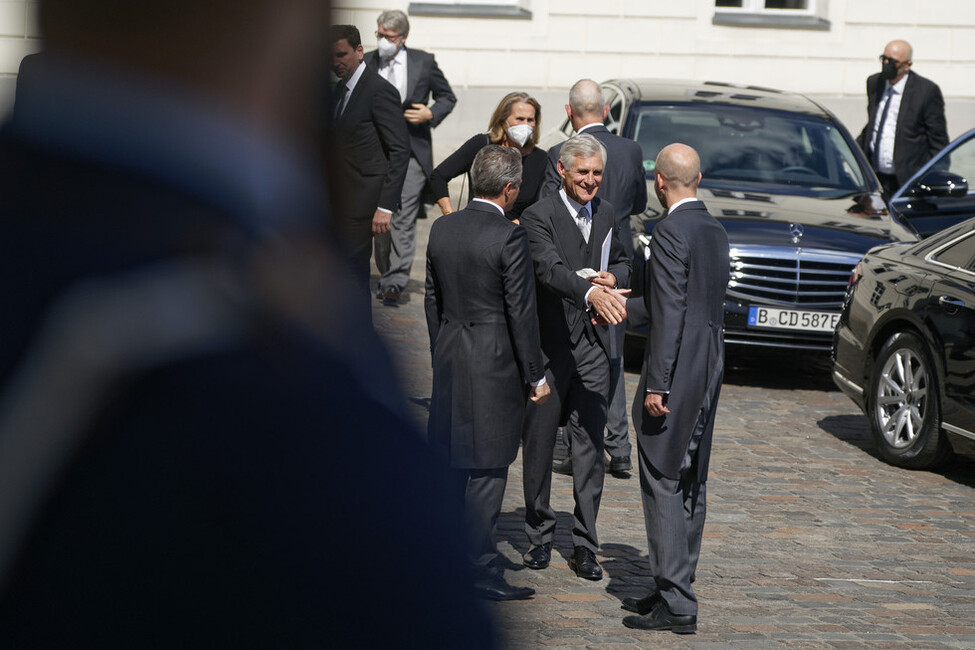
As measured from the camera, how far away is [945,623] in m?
5.63

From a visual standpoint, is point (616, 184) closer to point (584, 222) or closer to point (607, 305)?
point (584, 222)

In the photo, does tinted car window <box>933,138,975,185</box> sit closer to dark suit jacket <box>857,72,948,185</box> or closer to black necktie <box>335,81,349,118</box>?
dark suit jacket <box>857,72,948,185</box>

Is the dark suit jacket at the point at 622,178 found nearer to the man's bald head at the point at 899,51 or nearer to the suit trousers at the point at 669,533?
the suit trousers at the point at 669,533

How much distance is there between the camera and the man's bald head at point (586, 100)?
748 cm

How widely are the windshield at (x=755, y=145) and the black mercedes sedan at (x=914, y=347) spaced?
2003 mm

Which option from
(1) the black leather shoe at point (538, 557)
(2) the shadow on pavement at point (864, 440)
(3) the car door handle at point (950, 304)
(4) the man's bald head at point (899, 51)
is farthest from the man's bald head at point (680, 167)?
(4) the man's bald head at point (899, 51)

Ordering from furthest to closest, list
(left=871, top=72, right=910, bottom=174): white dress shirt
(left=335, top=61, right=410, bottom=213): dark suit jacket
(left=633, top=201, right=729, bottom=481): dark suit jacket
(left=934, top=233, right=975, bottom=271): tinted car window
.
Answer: (left=871, top=72, right=910, bottom=174): white dress shirt, (left=934, top=233, right=975, bottom=271): tinted car window, (left=633, top=201, right=729, bottom=481): dark suit jacket, (left=335, top=61, right=410, bottom=213): dark suit jacket

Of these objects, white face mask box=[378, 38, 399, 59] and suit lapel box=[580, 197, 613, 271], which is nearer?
white face mask box=[378, 38, 399, 59]

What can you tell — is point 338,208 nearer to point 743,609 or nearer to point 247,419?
point 247,419

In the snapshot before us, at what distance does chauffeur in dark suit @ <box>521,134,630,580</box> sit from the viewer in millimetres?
6043

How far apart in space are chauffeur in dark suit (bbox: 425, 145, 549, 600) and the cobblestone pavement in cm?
52

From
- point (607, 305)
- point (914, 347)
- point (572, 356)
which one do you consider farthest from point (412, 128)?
A: point (607, 305)

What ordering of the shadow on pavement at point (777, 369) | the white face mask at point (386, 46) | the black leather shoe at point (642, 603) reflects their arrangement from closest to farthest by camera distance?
the white face mask at point (386, 46) < the black leather shoe at point (642, 603) < the shadow on pavement at point (777, 369)

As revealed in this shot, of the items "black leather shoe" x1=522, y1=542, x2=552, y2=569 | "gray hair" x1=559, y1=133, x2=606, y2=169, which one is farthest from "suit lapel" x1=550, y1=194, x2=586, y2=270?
"black leather shoe" x1=522, y1=542, x2=552, y2=569
